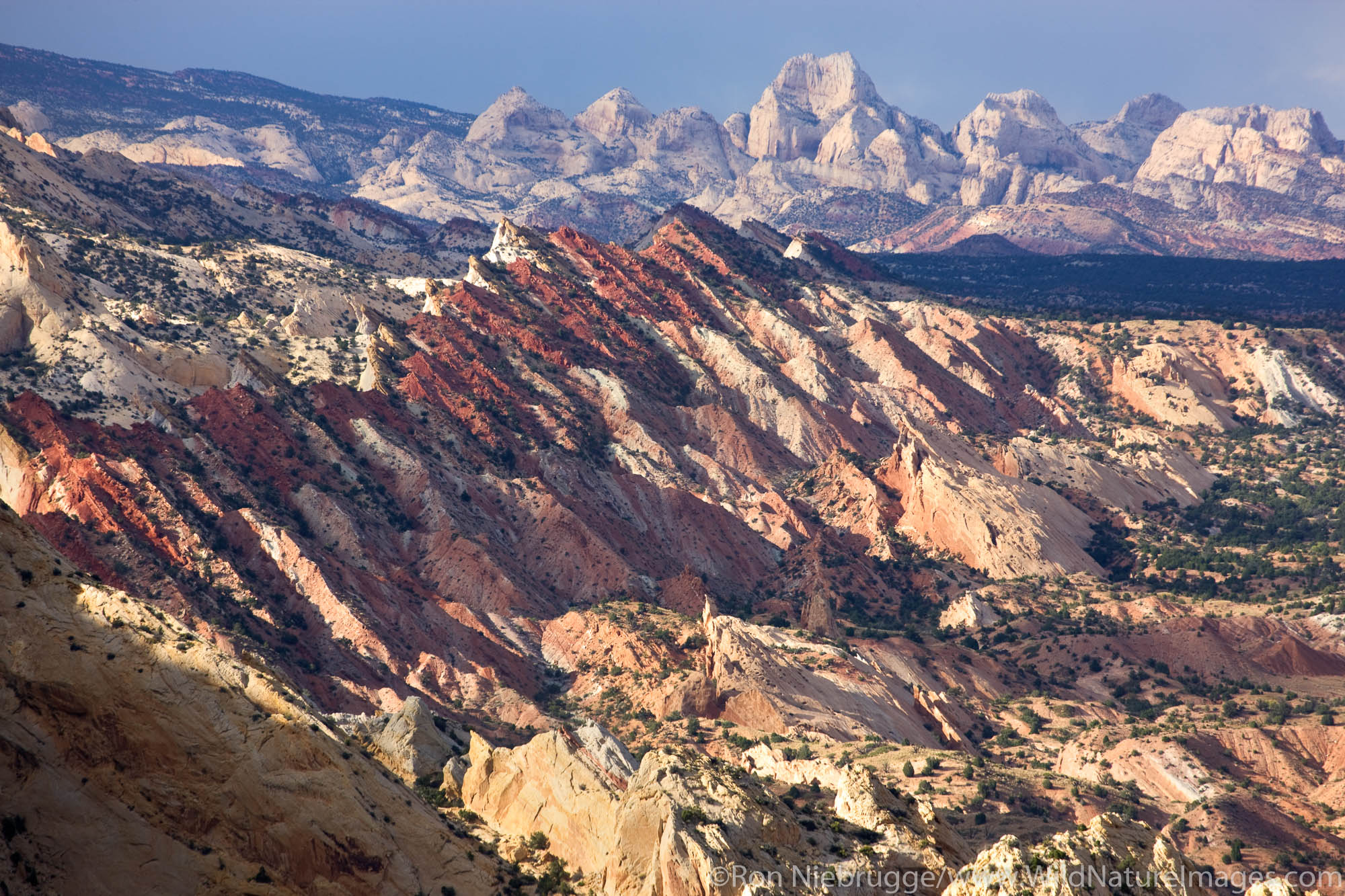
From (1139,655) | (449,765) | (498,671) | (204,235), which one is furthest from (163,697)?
(204,235)

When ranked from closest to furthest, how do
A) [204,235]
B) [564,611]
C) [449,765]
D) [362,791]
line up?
1. [362,791]
2. [449,765]
3. [564,611]
4. [204,235]

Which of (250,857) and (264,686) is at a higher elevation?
(264,686)

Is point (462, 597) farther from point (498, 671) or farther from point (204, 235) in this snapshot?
point (204, 235)

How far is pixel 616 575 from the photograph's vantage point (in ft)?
308

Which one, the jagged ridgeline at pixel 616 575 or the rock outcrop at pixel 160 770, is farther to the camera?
the jagged ridgeline at pixel 616 575

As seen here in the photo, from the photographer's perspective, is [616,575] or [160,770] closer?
[160,770]

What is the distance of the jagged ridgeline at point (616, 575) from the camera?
33062 mm

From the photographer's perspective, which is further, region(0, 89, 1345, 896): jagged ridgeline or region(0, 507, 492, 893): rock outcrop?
region(0, 89, 1345, 896): jagged ridgeline

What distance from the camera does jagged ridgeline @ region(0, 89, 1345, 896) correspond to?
33.1 meters

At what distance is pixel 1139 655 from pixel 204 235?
395 ft

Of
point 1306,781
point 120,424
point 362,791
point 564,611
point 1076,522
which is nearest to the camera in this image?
point 362,791

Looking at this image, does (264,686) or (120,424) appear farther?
(120,424)

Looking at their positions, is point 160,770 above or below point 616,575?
above

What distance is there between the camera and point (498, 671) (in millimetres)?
77000
